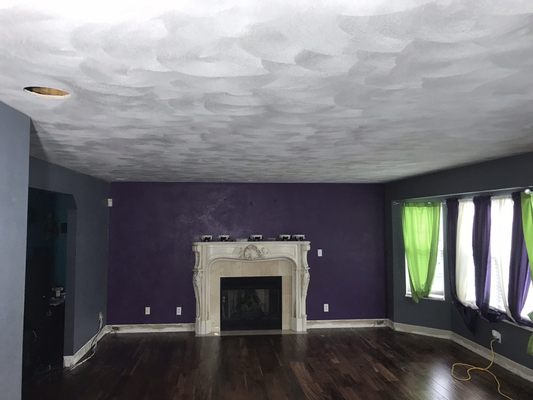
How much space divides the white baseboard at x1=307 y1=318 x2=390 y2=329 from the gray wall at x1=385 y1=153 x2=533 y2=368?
9.3 inches

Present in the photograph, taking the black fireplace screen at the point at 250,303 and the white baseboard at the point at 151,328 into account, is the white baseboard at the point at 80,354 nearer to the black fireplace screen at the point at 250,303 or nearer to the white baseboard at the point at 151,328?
the white baseboard at the point at 151,328

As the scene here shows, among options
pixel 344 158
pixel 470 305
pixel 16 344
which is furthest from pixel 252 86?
pixel 470 305

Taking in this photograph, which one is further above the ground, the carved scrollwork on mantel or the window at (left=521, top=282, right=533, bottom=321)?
the carved scrollwork on mantel

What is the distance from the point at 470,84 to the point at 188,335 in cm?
556

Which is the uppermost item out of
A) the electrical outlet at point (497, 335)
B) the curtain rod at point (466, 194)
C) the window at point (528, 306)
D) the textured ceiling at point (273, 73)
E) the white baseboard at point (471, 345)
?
the textured ceiling at point (273, 73)

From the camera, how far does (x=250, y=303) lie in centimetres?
664

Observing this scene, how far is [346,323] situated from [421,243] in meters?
1.84

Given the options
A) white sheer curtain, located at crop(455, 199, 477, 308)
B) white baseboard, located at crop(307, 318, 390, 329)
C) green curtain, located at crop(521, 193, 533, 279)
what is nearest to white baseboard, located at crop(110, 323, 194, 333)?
white baseboard, located at crop(307, 318, 390, 329)

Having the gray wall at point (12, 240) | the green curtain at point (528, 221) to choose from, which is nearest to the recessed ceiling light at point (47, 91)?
the gray wall at point (12, 240)

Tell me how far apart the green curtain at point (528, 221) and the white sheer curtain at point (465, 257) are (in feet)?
3.76

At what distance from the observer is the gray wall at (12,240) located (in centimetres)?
211

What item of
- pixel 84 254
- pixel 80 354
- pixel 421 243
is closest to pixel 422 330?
pixel 421 243

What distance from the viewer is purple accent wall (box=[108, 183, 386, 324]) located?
21.2 ft

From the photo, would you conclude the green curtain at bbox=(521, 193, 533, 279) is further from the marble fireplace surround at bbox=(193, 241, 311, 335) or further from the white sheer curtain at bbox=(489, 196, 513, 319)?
the marble fireplace surround at bbox=(193, 241, 311, 335)
